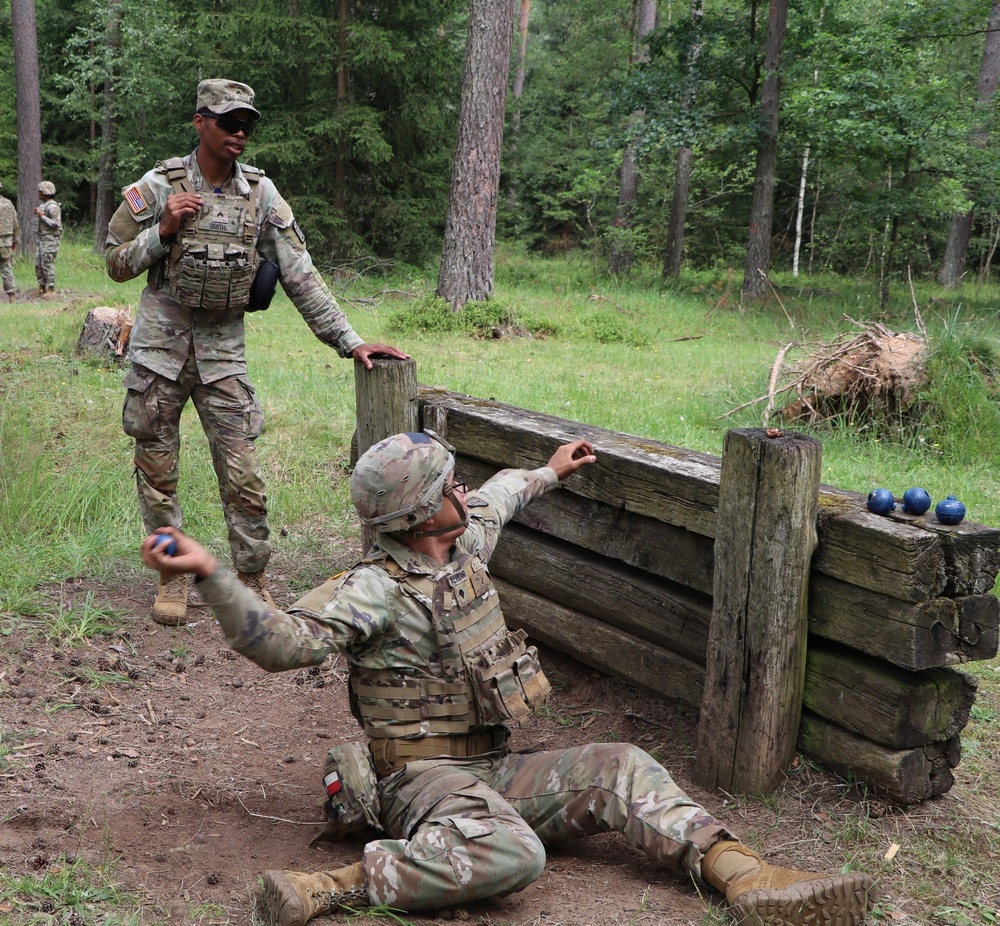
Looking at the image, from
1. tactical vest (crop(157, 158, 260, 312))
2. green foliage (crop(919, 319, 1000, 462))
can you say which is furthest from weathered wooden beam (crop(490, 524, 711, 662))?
green foliage (crop(919, 319, 1000, 462))

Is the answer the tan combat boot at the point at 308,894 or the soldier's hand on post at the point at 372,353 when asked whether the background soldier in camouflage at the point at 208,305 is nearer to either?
the soldier's hand on post at the point at 372,353

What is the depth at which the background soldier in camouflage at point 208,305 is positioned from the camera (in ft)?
14.9

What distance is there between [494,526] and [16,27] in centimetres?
2011

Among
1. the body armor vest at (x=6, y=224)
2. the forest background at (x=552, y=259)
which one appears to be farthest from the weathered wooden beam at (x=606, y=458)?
the body armor vest at (x=6, y=224)

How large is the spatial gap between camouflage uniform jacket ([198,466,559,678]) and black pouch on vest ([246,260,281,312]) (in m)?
1.94

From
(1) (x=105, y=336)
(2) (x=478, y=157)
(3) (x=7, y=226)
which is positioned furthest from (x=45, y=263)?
(2) (x=478, y=157)

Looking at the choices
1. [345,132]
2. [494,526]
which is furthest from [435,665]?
[345,132]

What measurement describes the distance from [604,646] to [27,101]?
19.6 m

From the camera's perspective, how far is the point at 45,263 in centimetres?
1536

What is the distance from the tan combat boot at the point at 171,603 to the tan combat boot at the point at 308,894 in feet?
8.38

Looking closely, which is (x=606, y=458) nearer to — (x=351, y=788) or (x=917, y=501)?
(x=917, y=501)

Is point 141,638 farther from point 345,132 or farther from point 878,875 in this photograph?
point 345,132

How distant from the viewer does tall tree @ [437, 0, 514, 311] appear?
43.5 ft

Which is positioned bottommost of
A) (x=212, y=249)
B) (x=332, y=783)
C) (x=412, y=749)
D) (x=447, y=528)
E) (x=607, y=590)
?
(x=332, y=783)
